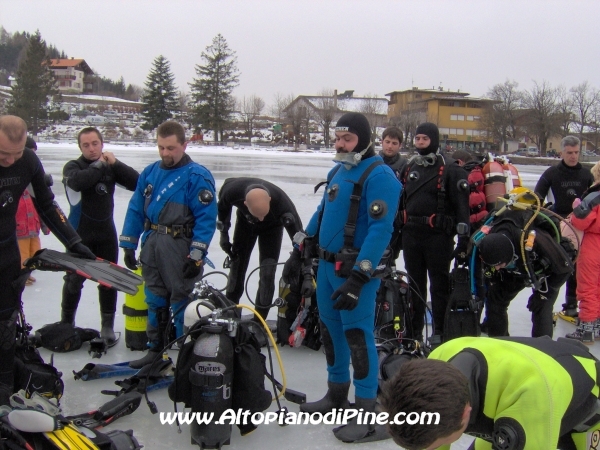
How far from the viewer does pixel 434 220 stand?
4.04 metres

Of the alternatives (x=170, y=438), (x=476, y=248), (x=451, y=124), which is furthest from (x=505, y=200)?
(x=451, y=124)

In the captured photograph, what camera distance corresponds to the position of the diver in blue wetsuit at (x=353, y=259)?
2.79 m

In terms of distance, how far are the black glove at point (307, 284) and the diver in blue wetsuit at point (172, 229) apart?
0.75 metres

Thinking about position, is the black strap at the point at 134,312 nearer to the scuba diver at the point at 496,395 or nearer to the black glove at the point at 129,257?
the black glove at the point at 129,257

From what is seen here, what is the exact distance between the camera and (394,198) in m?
2.88

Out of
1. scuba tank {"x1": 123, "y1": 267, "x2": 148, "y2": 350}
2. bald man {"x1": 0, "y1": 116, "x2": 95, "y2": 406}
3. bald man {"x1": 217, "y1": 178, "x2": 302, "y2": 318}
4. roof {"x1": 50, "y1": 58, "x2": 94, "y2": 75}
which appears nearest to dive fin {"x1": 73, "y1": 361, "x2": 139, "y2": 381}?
scuba tank {"x1": 123, "y1": 267, "x2": 148, "y2": 350}

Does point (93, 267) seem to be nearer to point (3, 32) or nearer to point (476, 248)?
point (476, 248)

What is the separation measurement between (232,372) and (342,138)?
1.37 metres

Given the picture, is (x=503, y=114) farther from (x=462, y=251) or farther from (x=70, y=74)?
(x=70, y=74)

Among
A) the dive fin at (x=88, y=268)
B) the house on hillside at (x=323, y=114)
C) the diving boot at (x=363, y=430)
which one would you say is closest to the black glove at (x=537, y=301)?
the diving boot at (x=363, y=430)

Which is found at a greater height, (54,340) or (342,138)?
(342,138)

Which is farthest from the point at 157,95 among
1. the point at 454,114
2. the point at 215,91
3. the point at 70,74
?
the point at 70,74

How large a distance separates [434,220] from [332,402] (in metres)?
1.63

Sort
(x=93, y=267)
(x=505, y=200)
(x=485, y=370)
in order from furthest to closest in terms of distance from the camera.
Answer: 1. (x=505, y=200)
2. (x=93, y=267)
3. (x=485, y=370)
